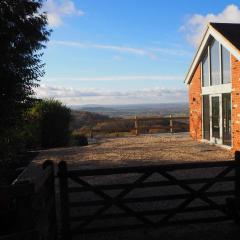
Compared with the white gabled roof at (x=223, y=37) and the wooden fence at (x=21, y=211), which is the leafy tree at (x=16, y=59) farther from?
the white gabled roof at (x=223, y=37)

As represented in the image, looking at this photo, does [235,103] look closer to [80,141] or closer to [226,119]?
[226,119]

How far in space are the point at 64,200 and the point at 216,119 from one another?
14.7 m

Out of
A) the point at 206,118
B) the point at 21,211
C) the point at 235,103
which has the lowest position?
the point at 21,211

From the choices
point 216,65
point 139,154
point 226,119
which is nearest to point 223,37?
point 216,65

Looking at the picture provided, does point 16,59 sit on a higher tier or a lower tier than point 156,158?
higher

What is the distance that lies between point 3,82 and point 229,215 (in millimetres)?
4708

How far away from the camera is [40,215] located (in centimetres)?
512

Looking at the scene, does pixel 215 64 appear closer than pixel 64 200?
No

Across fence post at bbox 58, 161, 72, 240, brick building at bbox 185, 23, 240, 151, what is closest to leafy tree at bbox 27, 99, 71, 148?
brick building at bbox 185, 23, 240, 151

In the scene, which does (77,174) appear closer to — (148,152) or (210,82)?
(148,152)

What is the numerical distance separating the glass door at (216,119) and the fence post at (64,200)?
14.0 metres

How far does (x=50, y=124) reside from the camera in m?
22.4

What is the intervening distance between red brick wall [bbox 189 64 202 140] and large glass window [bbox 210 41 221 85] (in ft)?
5.74

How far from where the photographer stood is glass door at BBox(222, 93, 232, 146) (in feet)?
61.9
